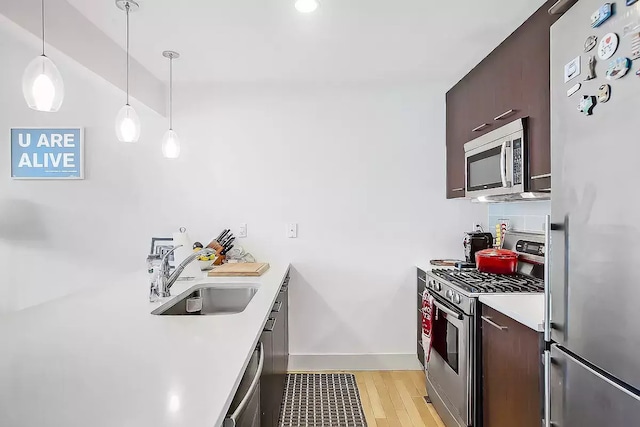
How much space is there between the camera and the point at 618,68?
1.14m

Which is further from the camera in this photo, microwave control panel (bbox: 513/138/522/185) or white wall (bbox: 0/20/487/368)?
white wall (bbox: 0/20/487/368)

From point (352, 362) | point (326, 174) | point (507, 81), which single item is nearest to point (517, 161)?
point (507, 81)

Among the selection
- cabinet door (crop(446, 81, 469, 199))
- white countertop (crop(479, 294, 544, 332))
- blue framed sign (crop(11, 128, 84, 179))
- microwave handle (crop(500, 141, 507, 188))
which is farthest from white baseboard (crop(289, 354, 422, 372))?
blue framed sign (crop(11, 128, 84, 179))

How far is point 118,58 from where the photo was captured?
2490 millimetres

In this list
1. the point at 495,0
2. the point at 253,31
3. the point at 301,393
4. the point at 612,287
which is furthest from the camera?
the point at 301,393

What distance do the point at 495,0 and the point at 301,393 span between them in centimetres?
267

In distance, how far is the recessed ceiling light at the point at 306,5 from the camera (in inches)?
75.4

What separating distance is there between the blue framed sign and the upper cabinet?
9.84 feet

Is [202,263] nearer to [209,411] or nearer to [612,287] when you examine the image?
[209,411]

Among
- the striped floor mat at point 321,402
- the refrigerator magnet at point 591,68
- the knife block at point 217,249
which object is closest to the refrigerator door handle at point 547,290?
the refrigerator magnet at point 591,68

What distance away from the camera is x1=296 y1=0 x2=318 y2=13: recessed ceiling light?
1.91 meters

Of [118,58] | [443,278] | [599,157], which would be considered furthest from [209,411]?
[118,58]

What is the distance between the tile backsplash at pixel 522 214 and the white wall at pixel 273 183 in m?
0.13

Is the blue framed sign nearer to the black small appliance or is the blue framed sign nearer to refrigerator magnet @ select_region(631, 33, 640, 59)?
the black small appliance
